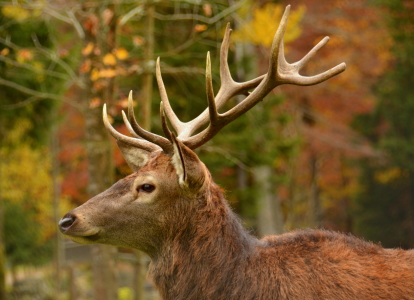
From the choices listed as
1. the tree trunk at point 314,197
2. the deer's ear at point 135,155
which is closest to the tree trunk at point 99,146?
the deer's ear at point 135,155

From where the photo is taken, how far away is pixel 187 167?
4.19 metres

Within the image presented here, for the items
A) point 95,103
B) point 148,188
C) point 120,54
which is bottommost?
point 148,188

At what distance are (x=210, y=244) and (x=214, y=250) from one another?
0.05 metres

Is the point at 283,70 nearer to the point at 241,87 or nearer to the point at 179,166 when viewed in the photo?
the point at 241,87

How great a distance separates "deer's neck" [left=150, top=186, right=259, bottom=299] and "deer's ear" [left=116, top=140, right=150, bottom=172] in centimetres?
68

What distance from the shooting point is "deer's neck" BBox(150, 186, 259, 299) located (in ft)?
13.8

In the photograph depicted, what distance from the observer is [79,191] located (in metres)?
15.9

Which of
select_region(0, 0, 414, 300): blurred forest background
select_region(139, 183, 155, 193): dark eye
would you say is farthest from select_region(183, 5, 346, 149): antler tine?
select_region(0, 0, 414, 300): blurred forest background

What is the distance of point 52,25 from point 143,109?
2195 millimetres

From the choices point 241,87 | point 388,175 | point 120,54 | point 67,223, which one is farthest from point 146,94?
point 388,175

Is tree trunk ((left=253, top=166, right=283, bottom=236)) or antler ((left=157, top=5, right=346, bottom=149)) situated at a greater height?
antler ((left=157, top=5, right=346, bottom=149))

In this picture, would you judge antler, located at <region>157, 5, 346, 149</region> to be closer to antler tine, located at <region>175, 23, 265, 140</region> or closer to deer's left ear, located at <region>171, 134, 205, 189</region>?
antler tine, located at <region>175, 23, 265, 140</region>

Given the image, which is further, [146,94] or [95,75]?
[146,94]

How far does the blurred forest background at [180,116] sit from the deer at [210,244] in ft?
2.95
